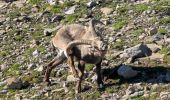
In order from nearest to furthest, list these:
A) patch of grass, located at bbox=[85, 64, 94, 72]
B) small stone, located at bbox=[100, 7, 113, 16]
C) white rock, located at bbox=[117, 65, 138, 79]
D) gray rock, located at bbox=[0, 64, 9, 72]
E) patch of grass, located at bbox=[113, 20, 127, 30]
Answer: white rock, located at bbox=[117, 65, 138, 79] < patch of grass, located at bbox=[85, 64, 94, 72] < gray rock, located at bbox=[0, 64, 9, 72] < patch of grass, located at bbox=[113, 20, 127, 30] < small stone, located at bbox=[100, 7, 113, 16]

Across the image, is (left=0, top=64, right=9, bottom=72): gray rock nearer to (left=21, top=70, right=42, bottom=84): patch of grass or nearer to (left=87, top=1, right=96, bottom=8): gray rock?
(left=21, top=70, right=42, bottom=84): patch of grass

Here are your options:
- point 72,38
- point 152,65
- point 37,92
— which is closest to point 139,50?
point 152,65

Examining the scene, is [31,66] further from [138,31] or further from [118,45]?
[138,31]

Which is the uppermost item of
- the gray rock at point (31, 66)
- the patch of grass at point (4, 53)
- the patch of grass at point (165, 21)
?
the patch of grass at point (165, 21)

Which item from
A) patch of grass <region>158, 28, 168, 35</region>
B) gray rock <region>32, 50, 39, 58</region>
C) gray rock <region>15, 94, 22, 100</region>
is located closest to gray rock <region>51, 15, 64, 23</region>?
gray rock <region>32, 50, 39, 58</region>

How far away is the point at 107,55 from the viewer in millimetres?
20312

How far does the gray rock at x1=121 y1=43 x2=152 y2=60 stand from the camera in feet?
64.1

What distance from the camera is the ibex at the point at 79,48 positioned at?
17328 mm

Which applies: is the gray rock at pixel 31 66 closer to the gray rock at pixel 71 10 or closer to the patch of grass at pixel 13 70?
the patch of grass at pixel 13 70

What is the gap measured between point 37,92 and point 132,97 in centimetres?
327

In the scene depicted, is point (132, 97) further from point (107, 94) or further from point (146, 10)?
point (146, 10)

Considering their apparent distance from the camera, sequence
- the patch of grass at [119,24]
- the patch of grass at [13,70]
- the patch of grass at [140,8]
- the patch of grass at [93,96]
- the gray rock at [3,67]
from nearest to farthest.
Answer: the patch of grass at [93,96]
the patch of grass at [13,70]
the gray rock at [3,67]
the patch of grass at [119,24]
the patch of grass at [140,8]

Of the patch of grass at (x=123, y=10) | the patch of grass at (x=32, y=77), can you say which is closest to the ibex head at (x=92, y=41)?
the patch of grass at (x=32, y=77)

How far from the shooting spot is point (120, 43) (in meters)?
21.2
